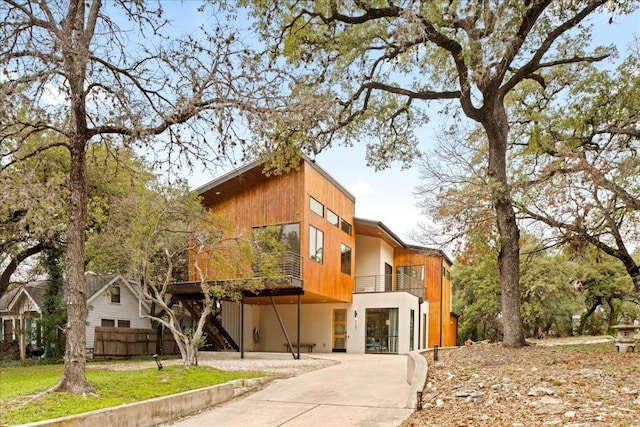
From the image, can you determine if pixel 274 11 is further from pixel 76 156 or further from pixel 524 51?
Answer: pixel 524 51

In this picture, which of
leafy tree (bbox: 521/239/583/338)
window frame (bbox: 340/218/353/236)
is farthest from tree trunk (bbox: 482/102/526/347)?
leafy tree (bbox: 521/239/583/338)

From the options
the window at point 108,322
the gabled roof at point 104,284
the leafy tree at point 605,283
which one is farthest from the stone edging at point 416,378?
the leafy tree at point 605,283

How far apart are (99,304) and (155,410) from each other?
15696mm

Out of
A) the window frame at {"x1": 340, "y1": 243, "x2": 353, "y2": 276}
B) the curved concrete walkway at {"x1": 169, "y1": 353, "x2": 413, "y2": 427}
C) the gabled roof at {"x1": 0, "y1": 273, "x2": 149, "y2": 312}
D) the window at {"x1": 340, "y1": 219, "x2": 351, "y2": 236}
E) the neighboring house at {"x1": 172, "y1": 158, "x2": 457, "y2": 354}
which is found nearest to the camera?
the curved concrete walkway at {"x1": 169, "y1": 353, "x2": 413, "y2": 427}

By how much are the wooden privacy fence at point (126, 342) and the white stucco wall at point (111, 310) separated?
1160 millimetres

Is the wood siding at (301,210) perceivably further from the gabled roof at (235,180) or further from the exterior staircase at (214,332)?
the exterior staircase at (214,332)

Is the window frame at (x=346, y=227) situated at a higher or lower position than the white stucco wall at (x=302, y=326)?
higher

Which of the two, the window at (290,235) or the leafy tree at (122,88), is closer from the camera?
the leafy tree at (122,88)

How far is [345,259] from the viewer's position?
22094mm

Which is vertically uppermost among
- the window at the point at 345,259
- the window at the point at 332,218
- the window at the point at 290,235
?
the window at the point at 332,218

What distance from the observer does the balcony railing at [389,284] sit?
80.7 feet

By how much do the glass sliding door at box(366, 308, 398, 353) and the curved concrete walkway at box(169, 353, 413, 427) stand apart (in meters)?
A: 10.1

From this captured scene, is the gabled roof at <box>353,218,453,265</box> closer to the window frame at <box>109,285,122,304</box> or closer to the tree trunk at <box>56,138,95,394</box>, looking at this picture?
the window frame at <box>109,285,122,304</box>

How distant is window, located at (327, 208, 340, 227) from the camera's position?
2036 cm
